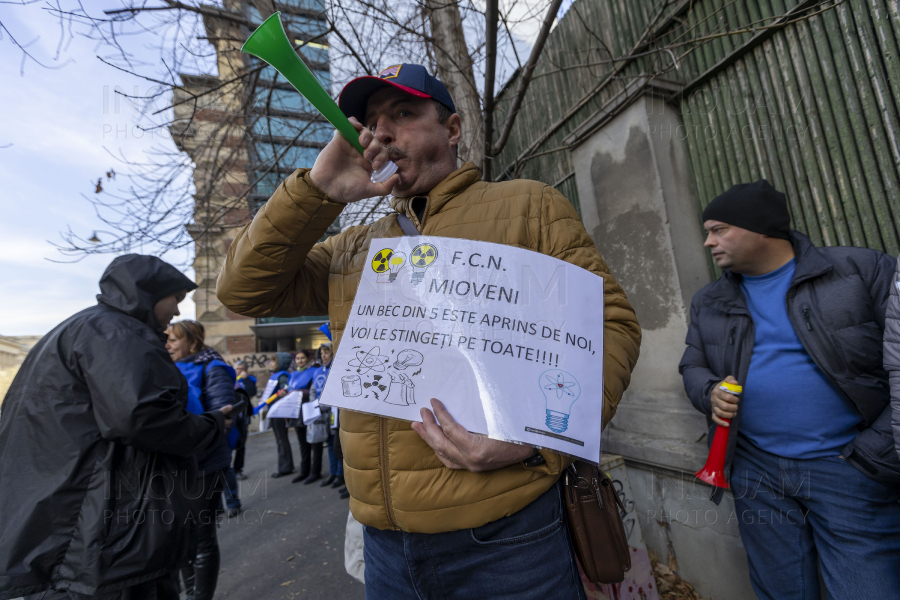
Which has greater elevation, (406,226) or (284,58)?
(284,58)

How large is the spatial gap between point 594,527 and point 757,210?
5.13 feet

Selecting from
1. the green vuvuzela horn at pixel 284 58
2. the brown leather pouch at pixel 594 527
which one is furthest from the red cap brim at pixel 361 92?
the brown leather pouch at pixel 594 527

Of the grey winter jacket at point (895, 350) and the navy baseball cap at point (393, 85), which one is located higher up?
the navy baseball cap at point (393, 85)

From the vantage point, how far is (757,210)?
187 centimetres

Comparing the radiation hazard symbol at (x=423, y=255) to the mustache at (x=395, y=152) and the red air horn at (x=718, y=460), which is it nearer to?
the mustache at (x=395, y=152)

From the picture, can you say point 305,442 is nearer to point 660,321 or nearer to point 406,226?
point 660,321

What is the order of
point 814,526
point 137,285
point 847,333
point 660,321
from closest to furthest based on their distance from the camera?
point 847,333
point 814,526
point 137,285
point 660,321

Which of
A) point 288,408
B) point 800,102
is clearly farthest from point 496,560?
point 288,408

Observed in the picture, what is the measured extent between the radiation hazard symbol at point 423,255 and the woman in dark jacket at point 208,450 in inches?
94.9

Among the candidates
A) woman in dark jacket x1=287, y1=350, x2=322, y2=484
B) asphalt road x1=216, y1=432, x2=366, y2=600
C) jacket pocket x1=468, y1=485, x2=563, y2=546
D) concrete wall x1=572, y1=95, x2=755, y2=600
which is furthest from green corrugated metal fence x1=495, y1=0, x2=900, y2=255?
woman in dark jacket x1=287, y1=350, x2=322, y2=484

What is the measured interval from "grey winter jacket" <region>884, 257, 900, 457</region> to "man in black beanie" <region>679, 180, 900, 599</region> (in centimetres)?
16

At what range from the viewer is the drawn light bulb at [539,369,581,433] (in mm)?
927

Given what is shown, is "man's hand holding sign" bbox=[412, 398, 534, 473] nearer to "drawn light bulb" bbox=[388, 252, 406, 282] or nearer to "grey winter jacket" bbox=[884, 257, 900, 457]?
"drawn light bulb" bbox=[388, 252, 406, 282]

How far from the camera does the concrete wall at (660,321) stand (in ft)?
8.17
